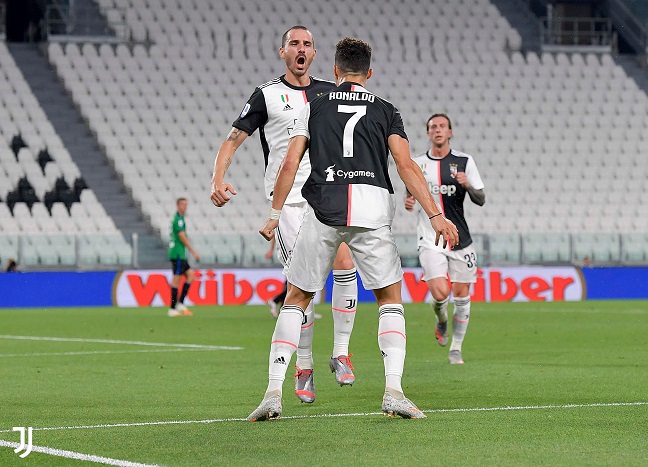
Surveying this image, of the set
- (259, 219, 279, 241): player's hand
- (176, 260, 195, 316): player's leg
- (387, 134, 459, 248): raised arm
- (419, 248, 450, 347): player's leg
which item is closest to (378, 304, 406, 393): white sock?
(387, 134, 459, 248): raised arm

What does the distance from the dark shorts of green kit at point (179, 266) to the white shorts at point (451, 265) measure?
34.9ft

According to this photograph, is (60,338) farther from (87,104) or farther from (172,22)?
(172,22)

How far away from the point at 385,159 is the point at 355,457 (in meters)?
2.35

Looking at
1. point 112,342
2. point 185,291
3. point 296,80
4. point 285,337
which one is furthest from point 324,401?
point 185,291

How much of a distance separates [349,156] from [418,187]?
45 centimetres

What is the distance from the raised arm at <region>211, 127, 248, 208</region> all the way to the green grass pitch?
136 cm

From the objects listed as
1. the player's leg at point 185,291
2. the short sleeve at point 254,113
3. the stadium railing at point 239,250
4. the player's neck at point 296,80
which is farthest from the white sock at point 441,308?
the stadium railing at point 239,250

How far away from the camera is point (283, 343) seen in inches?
302

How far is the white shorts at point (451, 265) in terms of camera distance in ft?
42.9

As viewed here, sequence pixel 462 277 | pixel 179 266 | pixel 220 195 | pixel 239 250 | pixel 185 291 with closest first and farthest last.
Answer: pixel 220 195
pixel 462 277
pixel 179 266
pixel 185 291
pixel 239 250

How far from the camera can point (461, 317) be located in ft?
42.5

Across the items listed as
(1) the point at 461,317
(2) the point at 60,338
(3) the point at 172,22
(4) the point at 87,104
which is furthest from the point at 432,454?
(3) the point at 172,22

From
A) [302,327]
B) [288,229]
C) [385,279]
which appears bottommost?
[302,327]

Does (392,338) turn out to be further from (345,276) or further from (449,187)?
(449,187)
